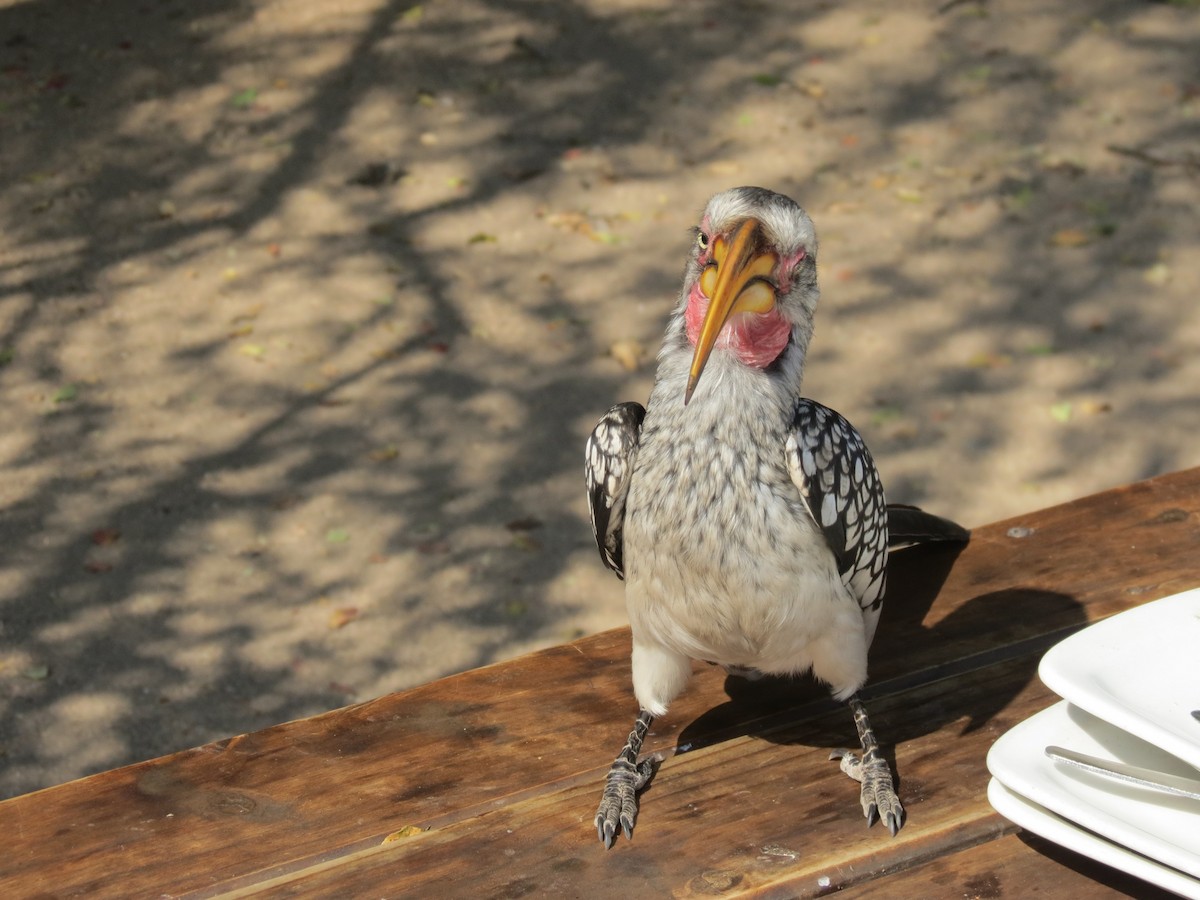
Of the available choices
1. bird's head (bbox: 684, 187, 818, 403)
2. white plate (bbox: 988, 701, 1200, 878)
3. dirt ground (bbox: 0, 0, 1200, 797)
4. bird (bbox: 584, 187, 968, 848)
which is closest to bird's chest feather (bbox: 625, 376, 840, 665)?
bird (bbox: 584, 187, 968, 848)

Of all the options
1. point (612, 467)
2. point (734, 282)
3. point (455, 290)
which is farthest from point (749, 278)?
point (455, 290)

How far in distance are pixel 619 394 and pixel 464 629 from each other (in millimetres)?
1449

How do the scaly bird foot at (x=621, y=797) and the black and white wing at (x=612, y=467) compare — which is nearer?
the scaly bird foot at (x=621, y=797)

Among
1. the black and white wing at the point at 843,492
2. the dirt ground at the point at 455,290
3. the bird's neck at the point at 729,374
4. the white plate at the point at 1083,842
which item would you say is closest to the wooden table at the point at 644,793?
the white plate at the point at 1083,842

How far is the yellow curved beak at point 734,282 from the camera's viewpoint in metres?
1.97

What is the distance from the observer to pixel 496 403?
568cm

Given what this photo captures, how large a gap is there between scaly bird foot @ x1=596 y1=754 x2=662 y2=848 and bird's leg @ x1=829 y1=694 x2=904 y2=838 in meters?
0.33

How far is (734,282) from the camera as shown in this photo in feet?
6.63

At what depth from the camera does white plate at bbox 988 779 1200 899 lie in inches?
64.5

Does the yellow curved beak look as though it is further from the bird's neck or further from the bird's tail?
the bird's tail

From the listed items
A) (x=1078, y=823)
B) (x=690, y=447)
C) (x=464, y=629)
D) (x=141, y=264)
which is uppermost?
(x=690, y=447)

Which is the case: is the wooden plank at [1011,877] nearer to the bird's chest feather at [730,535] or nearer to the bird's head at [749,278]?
the bird's chest feather at [730,535]

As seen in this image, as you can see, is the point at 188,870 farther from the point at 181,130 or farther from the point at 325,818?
the point at 181,130

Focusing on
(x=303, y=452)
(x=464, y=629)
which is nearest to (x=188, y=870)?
(x=464, y=629)
